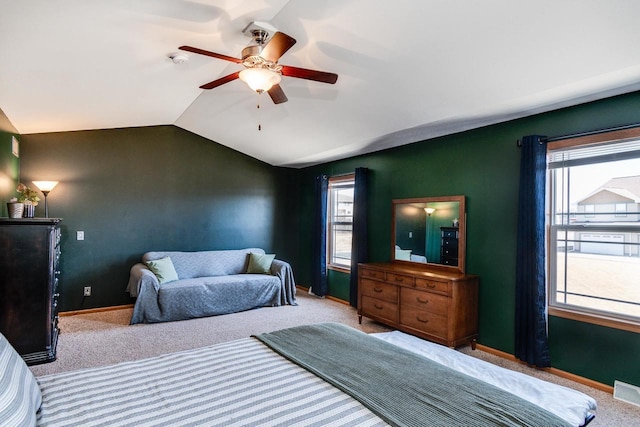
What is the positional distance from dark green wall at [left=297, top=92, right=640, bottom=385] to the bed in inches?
55.5

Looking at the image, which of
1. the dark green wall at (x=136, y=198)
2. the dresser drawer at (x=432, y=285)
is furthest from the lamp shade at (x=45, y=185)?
the dresser drawer at (x=432, y=285)

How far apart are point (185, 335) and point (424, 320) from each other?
8.70ft

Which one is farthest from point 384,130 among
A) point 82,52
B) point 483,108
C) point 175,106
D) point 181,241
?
point 181,241

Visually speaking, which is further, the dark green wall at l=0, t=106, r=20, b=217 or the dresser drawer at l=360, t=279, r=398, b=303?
the dresser drawer at l=360, t=279, r=398, b=303

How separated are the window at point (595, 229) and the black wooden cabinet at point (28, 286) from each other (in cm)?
462

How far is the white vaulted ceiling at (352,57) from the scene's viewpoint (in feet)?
7.20

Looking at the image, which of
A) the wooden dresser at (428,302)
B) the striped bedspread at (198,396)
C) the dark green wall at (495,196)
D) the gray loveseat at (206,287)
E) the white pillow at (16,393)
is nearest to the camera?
the white pillow at (16,393)

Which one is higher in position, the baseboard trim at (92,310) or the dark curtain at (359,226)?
the dark curtain at (359,226)

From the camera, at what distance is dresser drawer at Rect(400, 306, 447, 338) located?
3.51 metres

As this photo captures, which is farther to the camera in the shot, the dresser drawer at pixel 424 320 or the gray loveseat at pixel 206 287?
the gray loveseat at pixel 206 287

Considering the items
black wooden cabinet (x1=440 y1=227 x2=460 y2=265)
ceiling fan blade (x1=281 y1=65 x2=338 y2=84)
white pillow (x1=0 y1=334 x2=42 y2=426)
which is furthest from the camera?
black wooden cabinet (x1=440 y1=227 x2=460 y2=265)

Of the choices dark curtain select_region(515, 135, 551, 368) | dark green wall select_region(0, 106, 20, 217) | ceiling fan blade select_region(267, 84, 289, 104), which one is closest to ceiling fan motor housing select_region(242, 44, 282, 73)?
ceiling fan blade select_region(267, 84, 289, 104)

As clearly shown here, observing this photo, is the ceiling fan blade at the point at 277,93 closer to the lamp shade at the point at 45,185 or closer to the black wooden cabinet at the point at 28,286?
the black wooden cabinet at the point at 28,286

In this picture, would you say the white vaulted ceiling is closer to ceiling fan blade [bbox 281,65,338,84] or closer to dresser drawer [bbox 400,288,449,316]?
ceiling fan blade [bbox 281,65,338,84]
